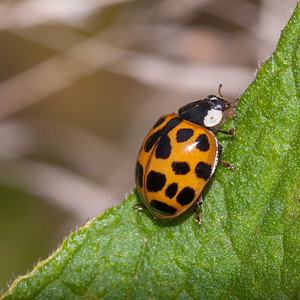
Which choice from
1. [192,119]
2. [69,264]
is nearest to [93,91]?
[192,119]

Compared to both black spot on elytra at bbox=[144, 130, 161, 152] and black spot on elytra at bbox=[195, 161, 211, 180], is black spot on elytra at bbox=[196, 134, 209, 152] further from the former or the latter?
black spot on elytra at bbox=[144, 130, 161, 152]

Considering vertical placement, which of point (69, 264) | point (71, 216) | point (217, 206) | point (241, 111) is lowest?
point (71, 216)

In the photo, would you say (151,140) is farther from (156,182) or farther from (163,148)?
(156,182)

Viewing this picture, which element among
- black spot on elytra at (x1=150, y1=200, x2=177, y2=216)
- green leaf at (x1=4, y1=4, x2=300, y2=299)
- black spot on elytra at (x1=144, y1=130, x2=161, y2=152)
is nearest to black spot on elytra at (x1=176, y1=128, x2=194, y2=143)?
black spot on elytra at (x1=144, y1=130, x2=161, y2=152)

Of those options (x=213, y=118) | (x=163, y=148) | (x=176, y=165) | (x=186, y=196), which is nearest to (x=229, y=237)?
(x=186, y=196)

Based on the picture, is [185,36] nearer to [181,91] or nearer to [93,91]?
[181,91]

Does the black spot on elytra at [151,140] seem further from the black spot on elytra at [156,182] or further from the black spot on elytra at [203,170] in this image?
the black spot on elytra at [203,170]

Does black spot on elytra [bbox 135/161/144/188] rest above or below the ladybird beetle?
below
